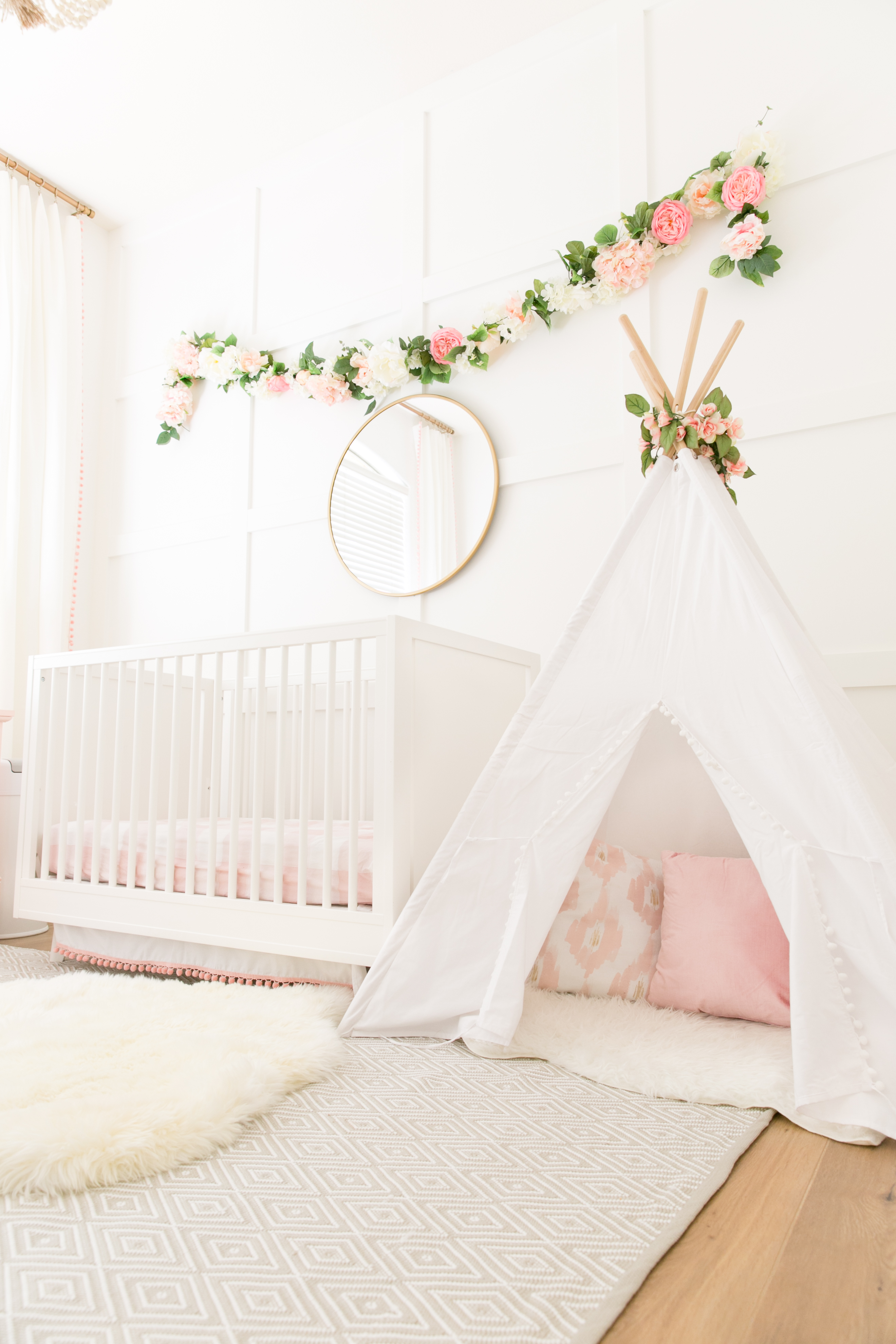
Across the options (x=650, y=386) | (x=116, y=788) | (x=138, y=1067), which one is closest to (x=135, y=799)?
(x=116, y=788)

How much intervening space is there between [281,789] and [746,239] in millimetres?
1790

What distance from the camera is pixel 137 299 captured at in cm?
364

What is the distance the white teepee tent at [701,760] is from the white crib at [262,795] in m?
0.18

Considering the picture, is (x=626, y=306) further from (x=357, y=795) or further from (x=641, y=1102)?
(x=641, y=1102)

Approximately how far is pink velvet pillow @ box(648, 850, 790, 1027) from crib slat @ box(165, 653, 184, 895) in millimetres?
1143

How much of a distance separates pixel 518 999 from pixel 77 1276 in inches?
32.9

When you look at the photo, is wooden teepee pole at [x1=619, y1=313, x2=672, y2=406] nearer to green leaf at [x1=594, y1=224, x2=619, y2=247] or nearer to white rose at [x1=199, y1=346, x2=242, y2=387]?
green leaf at [x1=594, y1=224, x2=619, y2=247]

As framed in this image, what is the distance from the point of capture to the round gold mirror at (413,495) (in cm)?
266

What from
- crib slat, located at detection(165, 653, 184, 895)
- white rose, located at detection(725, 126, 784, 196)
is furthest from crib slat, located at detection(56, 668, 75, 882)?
white rose, located at detection(725, 126, 784, 196)

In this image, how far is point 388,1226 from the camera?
98cm

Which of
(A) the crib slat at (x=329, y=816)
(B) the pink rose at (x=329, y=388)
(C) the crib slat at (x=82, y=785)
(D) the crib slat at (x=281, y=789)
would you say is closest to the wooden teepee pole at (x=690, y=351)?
(A) the crib slat at (x=329, y=816)

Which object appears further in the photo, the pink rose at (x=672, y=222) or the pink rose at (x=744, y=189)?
the pink rose at (x=672, y=222)

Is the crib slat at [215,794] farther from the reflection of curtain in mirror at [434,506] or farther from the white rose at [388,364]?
the white rose at [388,364]

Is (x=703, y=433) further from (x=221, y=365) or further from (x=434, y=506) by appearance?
(x=221, y=365)
